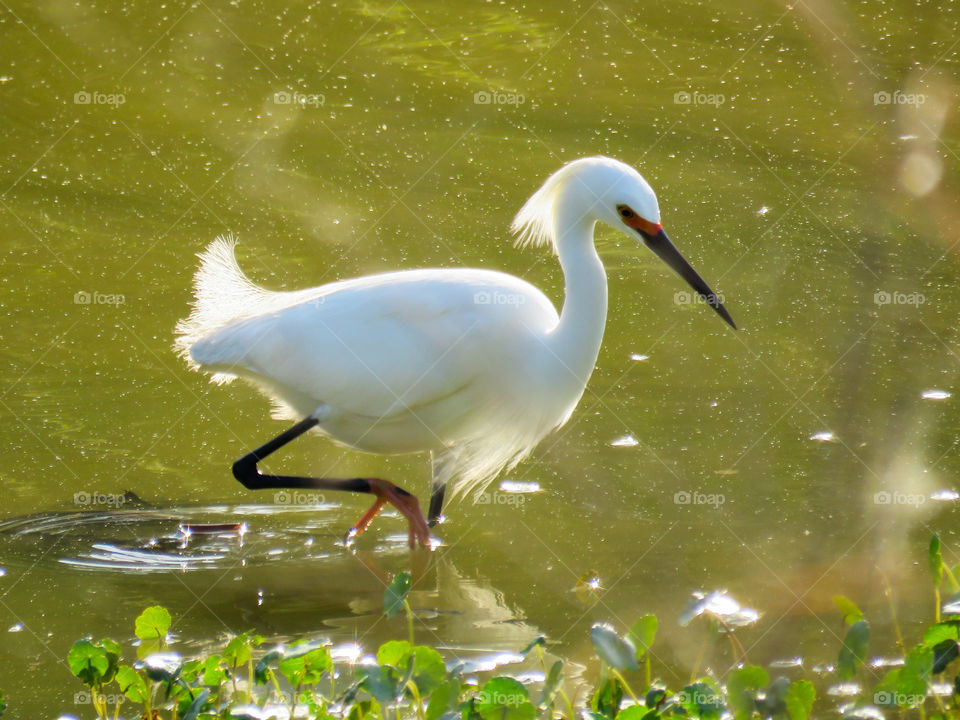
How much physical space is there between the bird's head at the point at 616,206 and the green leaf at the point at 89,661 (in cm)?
241

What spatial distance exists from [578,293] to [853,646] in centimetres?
193

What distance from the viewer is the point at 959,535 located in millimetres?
4633

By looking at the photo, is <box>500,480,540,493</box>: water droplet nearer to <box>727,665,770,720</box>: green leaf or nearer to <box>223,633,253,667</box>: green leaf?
<box>223,633,253,667</box>: green leaf

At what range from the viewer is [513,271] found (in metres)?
7.07

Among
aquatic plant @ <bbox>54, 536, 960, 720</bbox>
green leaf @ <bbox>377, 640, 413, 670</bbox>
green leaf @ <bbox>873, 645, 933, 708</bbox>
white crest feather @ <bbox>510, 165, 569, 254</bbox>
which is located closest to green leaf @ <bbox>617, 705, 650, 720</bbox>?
aquatic plant @ <bbox>54, 536, 960, 720</bbox>

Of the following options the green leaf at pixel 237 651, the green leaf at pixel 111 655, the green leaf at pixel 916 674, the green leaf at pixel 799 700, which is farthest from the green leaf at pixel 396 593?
the green leaf at pixel 916 674

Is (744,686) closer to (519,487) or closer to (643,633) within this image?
(643,633)

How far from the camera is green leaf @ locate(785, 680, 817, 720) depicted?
8.98 ft

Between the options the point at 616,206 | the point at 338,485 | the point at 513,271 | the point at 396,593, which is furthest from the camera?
the point at 513,271

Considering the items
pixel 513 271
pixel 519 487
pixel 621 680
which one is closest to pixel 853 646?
pixel 621 680

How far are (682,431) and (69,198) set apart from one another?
4460 millimetres

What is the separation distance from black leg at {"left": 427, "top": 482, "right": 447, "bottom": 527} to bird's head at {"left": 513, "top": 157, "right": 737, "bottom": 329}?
46.6 inches

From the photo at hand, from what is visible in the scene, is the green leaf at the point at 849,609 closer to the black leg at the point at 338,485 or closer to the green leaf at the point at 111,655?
the green leaf at the point at 111,655

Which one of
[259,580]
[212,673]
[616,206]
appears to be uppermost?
[616,206]
